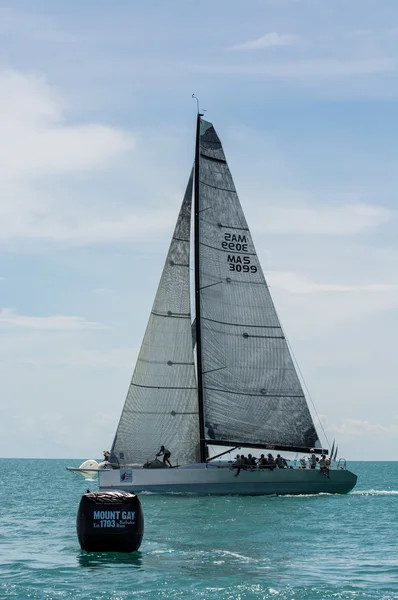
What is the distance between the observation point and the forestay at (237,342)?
1932 inches

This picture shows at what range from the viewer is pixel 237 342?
49.8 meters

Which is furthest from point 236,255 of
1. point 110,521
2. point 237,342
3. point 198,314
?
point 110,521

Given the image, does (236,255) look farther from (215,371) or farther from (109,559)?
(109,559)

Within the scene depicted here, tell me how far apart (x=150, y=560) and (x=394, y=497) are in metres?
36.4

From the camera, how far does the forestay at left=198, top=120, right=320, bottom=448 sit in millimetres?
49062

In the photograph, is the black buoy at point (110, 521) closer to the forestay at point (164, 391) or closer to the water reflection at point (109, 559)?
the water reflection at point (109, 559)

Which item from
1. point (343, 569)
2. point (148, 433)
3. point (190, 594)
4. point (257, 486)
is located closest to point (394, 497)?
point (257, 486)

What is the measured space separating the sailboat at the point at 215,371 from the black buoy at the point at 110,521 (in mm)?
19880

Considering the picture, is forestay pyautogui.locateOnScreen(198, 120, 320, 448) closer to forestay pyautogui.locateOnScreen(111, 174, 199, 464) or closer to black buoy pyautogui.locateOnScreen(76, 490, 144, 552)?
forestay pyautogui.locateOnScreen(111, 174, 199, 464)

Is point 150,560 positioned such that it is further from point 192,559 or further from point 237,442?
point 237,442

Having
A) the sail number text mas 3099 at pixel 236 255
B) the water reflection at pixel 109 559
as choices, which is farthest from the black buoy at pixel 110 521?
the sail number text mas 3099 at pixel 236 255

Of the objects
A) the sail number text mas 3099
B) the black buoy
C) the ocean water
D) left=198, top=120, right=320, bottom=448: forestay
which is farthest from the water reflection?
the sail number text mas 3099

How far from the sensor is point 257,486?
153ft

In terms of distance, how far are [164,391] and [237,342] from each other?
4.75m
